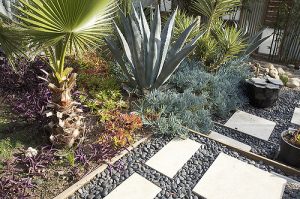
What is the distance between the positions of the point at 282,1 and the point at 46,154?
19.3 ft

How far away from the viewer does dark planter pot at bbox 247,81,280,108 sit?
3.56m

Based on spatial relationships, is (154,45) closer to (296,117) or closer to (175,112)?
(175,112)

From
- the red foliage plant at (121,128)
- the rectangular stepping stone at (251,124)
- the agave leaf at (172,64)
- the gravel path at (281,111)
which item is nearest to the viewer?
the red foliage plant at (121,128)

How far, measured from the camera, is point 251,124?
323 centimetres

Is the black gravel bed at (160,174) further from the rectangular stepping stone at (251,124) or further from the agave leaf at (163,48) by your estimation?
the agave leaf at (163,48)

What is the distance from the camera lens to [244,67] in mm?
4160

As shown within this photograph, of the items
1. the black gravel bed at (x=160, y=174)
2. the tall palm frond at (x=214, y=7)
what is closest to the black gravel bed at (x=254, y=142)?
the black gravel bed at (x=160, y=174)

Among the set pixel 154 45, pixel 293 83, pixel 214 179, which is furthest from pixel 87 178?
pixel 293 83

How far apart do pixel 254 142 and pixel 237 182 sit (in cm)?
98

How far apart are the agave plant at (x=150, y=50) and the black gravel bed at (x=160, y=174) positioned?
0.96 metres

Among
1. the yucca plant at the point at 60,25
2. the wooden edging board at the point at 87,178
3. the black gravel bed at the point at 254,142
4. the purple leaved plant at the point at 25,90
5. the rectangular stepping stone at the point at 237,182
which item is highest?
the yucca plant at the point at 60,25

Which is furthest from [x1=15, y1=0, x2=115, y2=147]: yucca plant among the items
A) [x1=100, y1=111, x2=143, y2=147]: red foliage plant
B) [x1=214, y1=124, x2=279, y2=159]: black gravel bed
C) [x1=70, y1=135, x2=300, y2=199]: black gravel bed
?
[x1=214, y1=124, x2=279, y2=159]: black gravel bed

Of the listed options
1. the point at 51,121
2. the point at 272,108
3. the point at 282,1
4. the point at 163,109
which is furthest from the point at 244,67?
the point at 51,121

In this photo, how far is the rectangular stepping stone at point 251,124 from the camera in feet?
9.98
